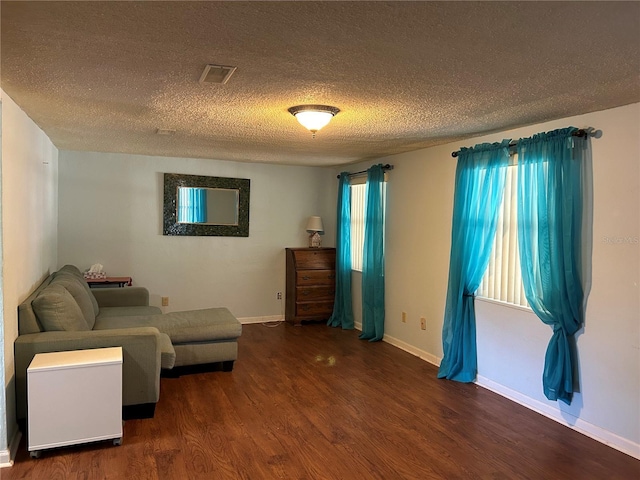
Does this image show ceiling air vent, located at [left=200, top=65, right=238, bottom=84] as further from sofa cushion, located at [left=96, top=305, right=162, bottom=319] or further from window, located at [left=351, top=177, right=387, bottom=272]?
window, located at [left=351, top=177, right=387, bottom=272]

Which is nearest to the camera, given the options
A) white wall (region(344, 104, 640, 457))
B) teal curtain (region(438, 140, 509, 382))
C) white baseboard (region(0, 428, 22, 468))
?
white baseboard (region(0, 428, 22, 468))

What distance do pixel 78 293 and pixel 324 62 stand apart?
2.89 metres

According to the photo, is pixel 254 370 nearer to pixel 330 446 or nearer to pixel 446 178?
pixel 330 446

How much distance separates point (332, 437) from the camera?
10.0 ft

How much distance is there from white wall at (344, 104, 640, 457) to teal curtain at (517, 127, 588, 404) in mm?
95

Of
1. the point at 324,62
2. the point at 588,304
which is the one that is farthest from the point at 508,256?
the point at 324,62

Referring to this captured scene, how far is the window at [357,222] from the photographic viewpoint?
20.0 ft

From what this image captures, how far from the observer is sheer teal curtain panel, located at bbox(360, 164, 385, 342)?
5469 millimetres

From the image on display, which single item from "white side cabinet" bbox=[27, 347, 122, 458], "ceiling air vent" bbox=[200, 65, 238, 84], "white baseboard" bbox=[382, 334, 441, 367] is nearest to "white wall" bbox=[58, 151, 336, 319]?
"white baseboard" bbox=[382, 334, 441, 367]

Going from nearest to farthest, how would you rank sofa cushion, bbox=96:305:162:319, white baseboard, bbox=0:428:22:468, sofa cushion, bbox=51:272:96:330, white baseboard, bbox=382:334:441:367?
white baseboard, bbox=0:428:22:468, sofa cushion, bbox=51:272:96:330, sofa cushion, bbox=96:305:162:319, white baseboard, bbox=382:334:441:367

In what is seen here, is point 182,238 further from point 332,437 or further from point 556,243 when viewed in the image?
point 556,243

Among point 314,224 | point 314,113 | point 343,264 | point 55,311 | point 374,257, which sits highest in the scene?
point 314,113

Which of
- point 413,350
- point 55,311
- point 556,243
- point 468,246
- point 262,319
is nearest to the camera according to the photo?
point 55,311

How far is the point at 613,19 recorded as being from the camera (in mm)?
1713
